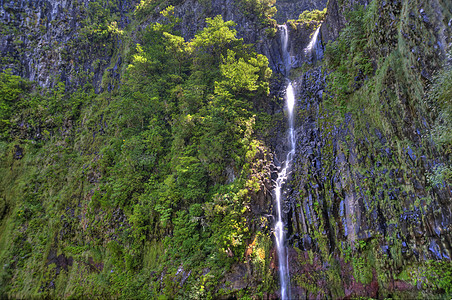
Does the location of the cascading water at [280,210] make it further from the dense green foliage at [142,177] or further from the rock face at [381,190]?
the dense green foliage at [142,177]

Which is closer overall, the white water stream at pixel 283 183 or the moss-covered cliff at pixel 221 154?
the moss-covered cliff at pixel 221 154

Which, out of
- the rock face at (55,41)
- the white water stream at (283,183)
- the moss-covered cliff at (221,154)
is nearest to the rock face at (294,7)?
the moss-covered cliff at (221,154)

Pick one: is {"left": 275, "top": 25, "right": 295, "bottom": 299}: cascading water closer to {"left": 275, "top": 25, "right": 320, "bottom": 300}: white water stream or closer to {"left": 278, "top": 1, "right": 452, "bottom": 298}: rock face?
{"left": 275, "top": 25, "right": 320, "bottom": 300}: white water stream

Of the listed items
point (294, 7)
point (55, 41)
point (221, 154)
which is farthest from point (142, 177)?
point (294, 7)

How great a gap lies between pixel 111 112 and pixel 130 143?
4916mm

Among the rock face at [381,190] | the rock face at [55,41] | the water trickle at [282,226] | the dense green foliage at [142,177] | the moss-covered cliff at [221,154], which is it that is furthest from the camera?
the rock face at [55,41]

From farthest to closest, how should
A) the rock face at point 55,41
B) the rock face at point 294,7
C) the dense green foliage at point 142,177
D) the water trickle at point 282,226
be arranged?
the rock face at point 294,7, the rock face at point 55,41, the dense green foliage at point 142,177, the water trickle at point 282,226

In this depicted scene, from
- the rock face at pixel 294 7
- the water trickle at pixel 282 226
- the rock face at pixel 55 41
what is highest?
the rock face at pixel 294 7

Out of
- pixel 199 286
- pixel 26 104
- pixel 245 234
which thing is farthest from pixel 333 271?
pixel 26 104

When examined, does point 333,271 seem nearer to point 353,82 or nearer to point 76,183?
point 353,82

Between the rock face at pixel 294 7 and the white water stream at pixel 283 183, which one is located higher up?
the rock face at pixel 294 7

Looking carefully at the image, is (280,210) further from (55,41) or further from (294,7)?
(294,7)

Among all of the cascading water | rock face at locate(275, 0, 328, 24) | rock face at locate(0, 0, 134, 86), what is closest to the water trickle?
the cascading water

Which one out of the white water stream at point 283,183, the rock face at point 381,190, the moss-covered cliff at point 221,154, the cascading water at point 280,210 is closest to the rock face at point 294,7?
the moss-covered cliff at point 221,154
